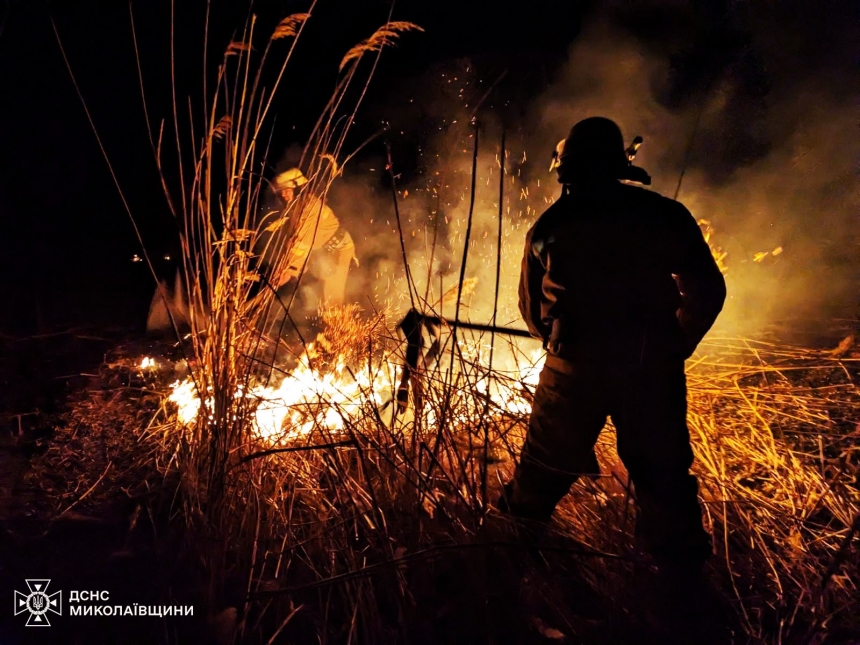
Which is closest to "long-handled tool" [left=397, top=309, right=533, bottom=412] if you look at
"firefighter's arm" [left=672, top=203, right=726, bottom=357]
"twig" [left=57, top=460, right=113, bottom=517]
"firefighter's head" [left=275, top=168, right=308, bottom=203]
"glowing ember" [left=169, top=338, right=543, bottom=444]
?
"glowing ember" [left=169, top=338, right=543, bottom=444]

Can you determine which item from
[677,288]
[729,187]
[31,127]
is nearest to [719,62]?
[729,187]

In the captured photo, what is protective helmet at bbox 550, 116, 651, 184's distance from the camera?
2207mm

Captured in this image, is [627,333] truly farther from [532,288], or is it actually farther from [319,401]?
[319,401]

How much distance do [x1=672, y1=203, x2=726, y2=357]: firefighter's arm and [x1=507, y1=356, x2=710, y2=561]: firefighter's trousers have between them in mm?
265

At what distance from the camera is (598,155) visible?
86.9 inches

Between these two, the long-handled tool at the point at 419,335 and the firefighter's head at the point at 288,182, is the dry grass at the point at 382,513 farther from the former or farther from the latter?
the firefighter's head at the point at 288,182

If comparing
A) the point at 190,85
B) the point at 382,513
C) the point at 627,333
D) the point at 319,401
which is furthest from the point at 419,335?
the point at 190,85

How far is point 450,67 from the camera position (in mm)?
5824

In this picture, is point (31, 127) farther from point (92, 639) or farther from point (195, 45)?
point (92, 639)

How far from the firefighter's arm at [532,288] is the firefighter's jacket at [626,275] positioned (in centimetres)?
21

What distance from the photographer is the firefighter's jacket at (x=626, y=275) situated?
212 centimetres

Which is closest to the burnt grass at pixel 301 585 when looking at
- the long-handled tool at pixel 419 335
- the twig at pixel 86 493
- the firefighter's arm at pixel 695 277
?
the twig at pixel 86 493

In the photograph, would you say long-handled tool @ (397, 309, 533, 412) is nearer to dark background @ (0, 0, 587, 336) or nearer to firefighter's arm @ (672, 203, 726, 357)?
firefighter's arm @ (672, 203, 726, 357)

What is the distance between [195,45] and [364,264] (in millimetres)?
4024
